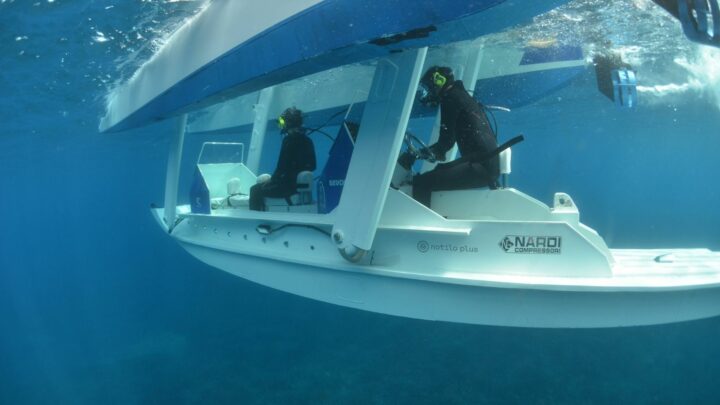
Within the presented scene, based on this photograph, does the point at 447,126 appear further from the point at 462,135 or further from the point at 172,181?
the point at 172,181

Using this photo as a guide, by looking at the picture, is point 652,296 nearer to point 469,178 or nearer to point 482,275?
point 482,275

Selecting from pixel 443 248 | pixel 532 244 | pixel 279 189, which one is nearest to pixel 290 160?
pixel 279 189

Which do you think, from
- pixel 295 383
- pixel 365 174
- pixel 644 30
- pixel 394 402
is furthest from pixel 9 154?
pixel 644 30

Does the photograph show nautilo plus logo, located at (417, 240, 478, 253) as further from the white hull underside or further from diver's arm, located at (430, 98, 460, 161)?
diver's arm, located at (430, 98, 460, 161)

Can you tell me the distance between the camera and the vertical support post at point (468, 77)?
284 inches

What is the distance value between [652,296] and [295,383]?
7544 millimetres

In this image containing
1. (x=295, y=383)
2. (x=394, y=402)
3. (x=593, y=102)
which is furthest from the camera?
(x=593, y=102)

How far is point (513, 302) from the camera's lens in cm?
447

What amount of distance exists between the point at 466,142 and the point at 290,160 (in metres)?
2.79

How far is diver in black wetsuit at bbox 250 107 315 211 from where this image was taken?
21.5 ft

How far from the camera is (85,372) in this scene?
1249 cm

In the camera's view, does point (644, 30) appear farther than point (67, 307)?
No

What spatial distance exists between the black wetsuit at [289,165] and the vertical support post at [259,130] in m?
2.86

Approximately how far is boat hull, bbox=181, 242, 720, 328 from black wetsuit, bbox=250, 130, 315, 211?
66.9 inches
